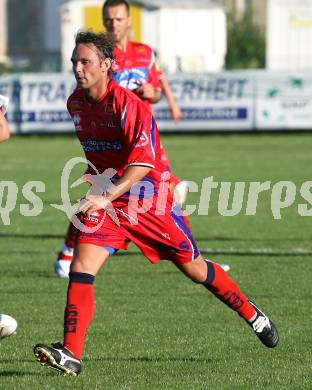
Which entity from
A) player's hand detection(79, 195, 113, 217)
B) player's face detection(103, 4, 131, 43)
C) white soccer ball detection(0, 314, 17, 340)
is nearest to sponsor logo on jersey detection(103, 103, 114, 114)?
player's hand detection(79, 195, 113, 217)

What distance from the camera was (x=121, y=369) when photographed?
6.50 meters

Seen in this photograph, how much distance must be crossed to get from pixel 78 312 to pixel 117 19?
147 inches

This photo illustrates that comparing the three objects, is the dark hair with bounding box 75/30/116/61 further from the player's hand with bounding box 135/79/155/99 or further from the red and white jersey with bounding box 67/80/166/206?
the player's hand with bounding box 135/79/155/99

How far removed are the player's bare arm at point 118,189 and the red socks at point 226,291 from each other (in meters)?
0.75

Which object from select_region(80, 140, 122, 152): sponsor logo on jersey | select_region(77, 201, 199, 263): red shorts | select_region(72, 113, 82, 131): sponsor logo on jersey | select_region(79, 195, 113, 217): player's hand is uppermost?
select_region(72, 113, 82, 131): sponsor logo on jersey

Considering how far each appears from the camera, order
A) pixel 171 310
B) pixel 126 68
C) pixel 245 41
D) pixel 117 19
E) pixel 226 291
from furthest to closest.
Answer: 1. pixel 245 41
2. pixel 126 68
3. pixel 117 19
4. pixel 171 310
5. pixel 226 291

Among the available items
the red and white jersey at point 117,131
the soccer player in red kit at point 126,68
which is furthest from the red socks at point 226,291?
the soccer player in red kit at point 126,68

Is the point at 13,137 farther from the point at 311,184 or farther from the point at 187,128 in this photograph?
the point at 311,184

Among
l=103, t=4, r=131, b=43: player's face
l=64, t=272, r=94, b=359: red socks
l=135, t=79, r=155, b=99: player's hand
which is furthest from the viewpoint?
l=103, t=4, r=131, b=43: player's face

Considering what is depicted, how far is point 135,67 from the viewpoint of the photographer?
10.0m

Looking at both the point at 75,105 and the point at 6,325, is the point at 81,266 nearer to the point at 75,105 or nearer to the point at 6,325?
the point at 6,325

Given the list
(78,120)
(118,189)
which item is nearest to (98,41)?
(78,120)

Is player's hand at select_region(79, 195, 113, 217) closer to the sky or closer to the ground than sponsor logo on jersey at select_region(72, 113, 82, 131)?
closer to the ground

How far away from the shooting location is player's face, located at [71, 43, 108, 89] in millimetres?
6375
